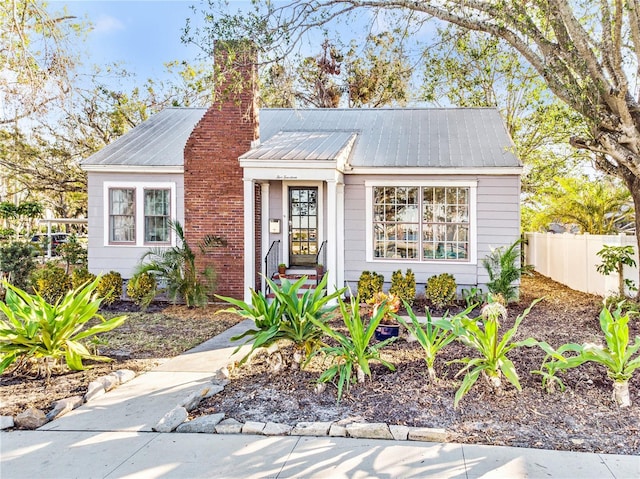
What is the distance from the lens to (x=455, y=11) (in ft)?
26.4

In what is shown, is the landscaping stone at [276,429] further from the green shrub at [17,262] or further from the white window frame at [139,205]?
the green shrub at [17,262]

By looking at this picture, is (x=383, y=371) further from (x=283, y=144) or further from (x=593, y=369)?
(x=283, y=144)

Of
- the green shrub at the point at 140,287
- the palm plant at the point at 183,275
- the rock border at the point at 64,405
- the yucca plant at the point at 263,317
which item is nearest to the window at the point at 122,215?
the green shrub at the point at 140,287

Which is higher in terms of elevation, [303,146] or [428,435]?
[303,146]

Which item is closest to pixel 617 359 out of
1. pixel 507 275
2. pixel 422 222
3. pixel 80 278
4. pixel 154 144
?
pixel 507 275

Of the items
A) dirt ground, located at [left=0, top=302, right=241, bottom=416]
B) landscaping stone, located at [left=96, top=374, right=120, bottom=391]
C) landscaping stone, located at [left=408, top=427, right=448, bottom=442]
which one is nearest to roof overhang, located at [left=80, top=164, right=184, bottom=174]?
dirt ground, located at [left=0, top=302, right=241, bottom=416]

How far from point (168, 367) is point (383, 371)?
8.73 feet

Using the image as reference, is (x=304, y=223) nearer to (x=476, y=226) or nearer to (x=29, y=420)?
(x=476, y=226)

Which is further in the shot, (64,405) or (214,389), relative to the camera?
(214,389)

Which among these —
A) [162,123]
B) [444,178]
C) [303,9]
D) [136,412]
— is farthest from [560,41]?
[162,123]

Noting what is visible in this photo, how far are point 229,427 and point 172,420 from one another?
20.3 inches

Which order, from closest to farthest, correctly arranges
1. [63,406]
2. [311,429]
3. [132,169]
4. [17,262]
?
[311,429]
[63,406]
[132,169]
[17,262]

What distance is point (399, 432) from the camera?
12.1 feet

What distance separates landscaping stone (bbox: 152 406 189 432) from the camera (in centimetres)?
389
